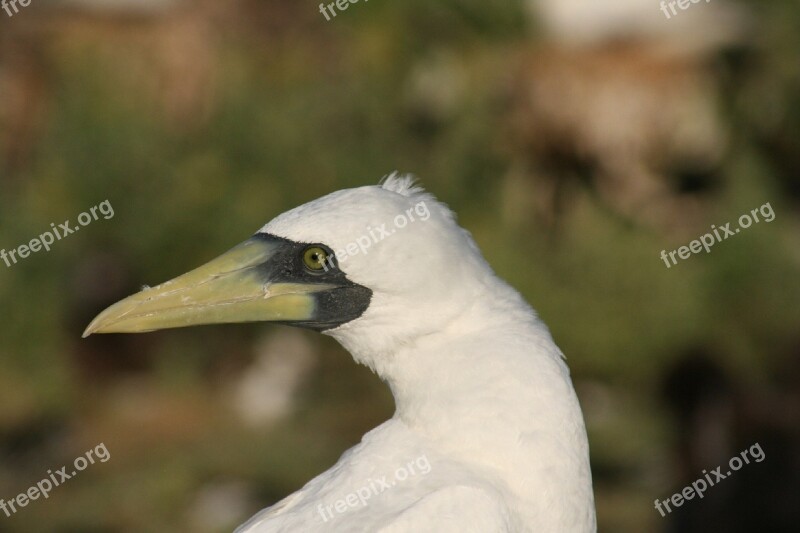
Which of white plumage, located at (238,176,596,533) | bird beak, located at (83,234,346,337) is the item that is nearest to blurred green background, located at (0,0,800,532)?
bird beak, located at (83,234,346,337)

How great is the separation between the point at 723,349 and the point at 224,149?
394cm

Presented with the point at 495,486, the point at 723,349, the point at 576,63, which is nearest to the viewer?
the point at 495,486

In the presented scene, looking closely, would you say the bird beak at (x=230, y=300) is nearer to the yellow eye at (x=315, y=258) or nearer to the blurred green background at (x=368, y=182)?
the yellow eye at (x=315, y=258)

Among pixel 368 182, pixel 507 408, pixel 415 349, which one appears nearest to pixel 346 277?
pixel 415 349

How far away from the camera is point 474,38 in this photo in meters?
8.51

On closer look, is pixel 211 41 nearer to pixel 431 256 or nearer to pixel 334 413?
pixel 334 413

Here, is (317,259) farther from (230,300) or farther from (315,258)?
(230,300)

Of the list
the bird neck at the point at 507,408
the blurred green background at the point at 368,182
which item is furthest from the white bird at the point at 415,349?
the blurred green background at the point at 368,182

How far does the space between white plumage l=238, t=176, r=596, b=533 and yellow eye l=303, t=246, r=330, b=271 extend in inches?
1.8

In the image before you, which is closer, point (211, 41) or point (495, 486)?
point (495, 486)

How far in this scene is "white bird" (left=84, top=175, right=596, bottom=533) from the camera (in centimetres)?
274

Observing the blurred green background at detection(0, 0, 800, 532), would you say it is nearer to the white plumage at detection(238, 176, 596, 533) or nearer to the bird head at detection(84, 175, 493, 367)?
the bird head at detection(84, 175, 493, 367)

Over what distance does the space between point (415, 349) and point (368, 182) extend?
548 cm

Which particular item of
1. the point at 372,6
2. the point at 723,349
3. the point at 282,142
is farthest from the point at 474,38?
the point at 723,349
